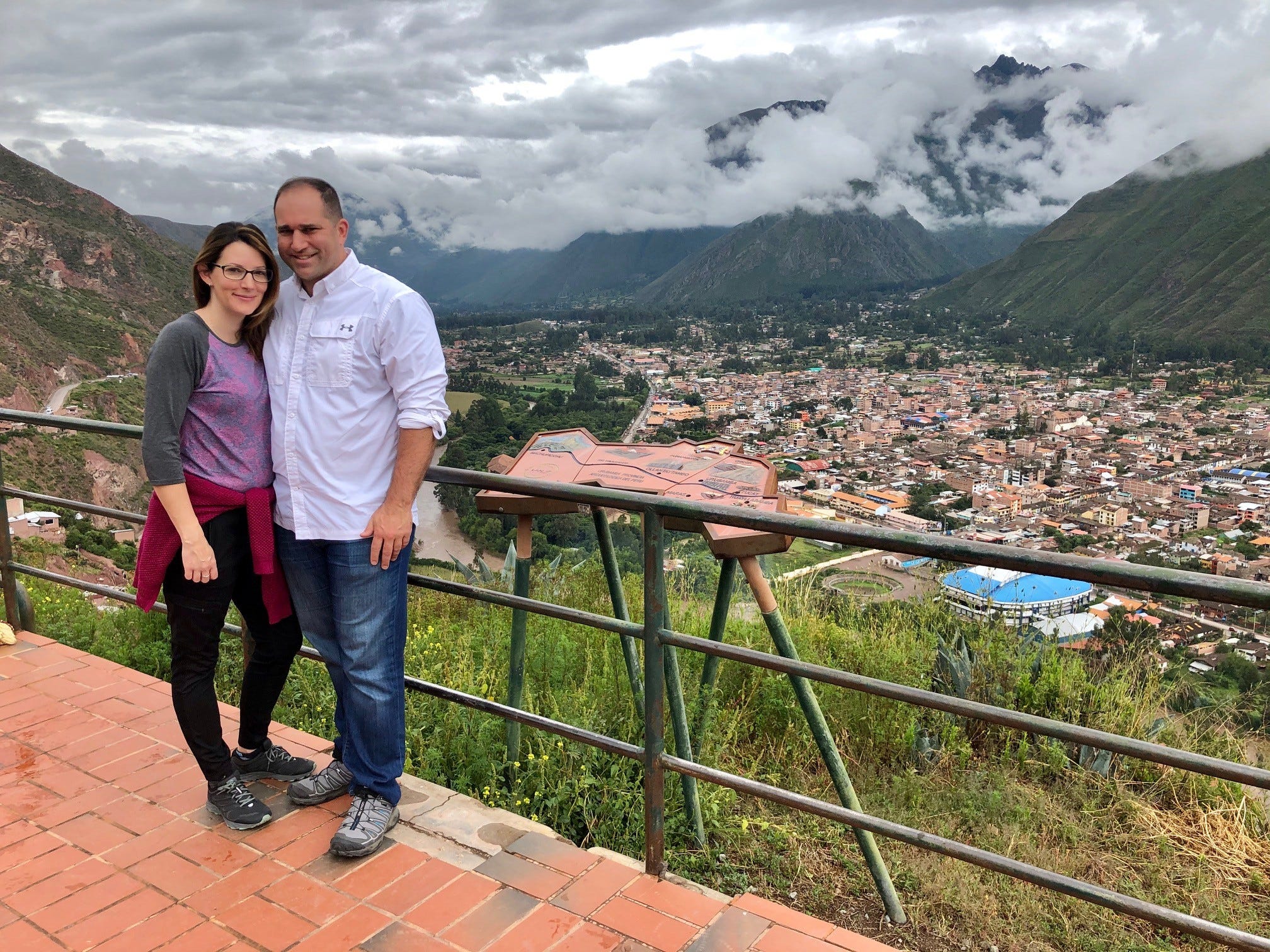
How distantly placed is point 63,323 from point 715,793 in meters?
45.8

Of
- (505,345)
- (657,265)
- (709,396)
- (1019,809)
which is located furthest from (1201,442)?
(657,265)

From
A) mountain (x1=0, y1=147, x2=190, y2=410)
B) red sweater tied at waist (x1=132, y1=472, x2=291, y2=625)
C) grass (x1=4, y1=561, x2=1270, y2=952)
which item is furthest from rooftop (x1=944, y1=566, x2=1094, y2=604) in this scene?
mountain (x1=0, y1=147, x2=190, y2=410)

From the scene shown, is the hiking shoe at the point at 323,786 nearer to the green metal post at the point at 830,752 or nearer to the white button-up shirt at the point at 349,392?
the white button-up shirt at the point at 349,392

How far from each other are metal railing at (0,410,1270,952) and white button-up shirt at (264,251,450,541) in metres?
0.28

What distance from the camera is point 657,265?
186500 millimetres

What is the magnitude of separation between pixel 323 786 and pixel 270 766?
0.23 m

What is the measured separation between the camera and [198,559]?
2.30 m

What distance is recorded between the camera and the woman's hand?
2289mm

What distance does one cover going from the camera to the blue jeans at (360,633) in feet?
7.83

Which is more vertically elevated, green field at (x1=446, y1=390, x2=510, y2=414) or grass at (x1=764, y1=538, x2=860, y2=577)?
grass at (x1=764, y1=538, x2=860, y2=577)

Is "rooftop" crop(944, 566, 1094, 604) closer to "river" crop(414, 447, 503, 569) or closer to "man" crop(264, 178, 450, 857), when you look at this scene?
"man" crop(264, 178, 450, 857)

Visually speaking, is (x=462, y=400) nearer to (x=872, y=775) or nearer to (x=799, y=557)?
(x=799, y=557)

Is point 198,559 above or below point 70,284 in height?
below

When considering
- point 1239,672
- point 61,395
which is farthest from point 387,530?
point 61,395
